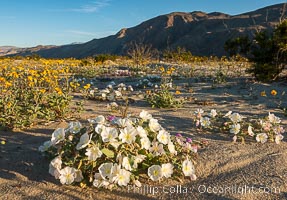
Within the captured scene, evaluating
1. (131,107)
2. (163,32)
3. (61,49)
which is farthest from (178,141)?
(61,49)

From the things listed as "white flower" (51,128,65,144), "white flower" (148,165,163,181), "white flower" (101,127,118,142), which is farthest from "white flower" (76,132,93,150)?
"white flower" (148,165,163,181)

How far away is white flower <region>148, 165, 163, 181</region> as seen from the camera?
2686mm

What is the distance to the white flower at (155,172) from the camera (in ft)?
8.81

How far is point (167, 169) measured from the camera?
2750 mm

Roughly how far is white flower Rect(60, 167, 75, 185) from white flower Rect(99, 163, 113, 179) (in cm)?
22

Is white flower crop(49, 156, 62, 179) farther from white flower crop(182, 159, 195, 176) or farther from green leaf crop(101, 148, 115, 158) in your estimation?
white flower crop(182, 159, 195, 176)

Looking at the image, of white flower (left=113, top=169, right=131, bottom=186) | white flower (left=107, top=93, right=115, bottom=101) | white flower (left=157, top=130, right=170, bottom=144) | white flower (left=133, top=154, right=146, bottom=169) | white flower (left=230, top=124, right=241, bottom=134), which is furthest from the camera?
→ white flower (left=107, top=93, right=115, bottom=101)

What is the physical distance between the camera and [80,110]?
16.2 feet

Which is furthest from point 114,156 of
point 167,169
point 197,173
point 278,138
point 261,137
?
point 278,138

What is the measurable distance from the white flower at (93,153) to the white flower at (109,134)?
0.31 feet

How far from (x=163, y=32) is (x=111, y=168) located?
79655mm

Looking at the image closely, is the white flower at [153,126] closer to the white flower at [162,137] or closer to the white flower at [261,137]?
the white flower at [162,137]

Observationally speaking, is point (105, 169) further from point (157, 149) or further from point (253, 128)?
point (253, 128)

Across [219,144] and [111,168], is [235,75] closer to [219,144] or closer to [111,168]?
[219,144]
